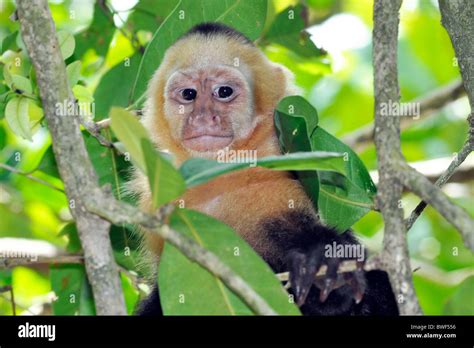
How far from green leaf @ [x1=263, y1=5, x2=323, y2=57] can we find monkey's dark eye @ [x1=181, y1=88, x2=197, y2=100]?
114 cm

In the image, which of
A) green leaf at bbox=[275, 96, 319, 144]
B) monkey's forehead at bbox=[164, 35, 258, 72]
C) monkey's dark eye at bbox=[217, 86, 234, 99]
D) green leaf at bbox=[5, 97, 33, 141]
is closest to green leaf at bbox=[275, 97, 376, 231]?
green leaf at bbox=[275, 96, 319, 144]

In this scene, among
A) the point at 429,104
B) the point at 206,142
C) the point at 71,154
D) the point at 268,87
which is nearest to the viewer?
the point at 71,154

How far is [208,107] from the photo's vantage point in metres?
5.31

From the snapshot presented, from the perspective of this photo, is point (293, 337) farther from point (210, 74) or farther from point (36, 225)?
point (36, 225)

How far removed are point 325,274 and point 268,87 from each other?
2.22 m

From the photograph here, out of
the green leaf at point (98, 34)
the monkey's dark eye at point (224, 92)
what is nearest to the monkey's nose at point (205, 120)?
the monkey's dark eye at point (224, 92)

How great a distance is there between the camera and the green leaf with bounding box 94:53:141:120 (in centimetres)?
578

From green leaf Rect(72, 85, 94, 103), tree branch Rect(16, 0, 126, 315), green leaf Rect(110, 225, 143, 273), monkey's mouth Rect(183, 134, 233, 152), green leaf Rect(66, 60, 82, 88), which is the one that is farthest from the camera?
green leaf Rect(110, 225, 143, 273)

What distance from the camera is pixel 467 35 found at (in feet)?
14.1

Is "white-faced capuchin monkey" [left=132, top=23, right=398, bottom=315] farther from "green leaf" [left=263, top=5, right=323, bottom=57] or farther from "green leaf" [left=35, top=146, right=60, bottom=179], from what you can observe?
"green leaf" [left=35, top=146, right=60, bottom=179]

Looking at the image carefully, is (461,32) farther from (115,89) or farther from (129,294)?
(129,294)

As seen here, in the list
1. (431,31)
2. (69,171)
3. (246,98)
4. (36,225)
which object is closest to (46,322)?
(69,171)

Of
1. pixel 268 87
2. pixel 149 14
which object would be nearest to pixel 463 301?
pixel 268 87

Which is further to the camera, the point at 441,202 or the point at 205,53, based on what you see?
the point at 205,53
